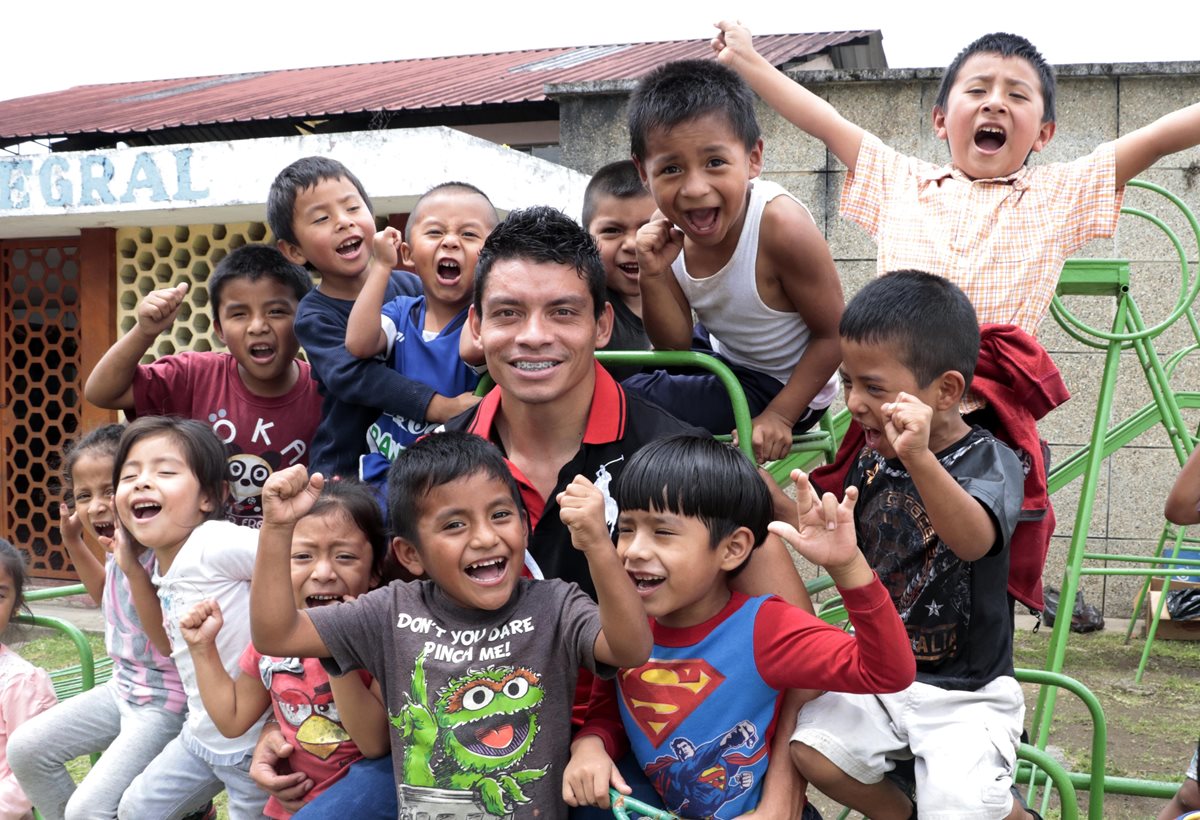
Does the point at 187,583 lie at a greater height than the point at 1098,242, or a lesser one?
lesser

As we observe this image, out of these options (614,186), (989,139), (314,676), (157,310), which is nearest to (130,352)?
(157,310)

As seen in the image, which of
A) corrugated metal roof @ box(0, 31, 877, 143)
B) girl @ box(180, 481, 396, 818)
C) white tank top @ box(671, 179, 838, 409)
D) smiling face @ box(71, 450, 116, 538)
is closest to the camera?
girl @ box(180, 481, 396, 818)

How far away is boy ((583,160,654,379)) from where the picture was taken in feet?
10.6

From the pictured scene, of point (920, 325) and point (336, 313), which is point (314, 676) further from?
point (920, 325)

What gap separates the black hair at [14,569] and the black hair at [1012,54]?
2841 millimetres

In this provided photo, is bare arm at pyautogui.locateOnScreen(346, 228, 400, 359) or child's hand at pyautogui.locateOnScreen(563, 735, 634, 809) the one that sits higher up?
bare arm at pyautogui.locateOnScreen(346, 228, 400, 359)

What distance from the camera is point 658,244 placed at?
2.63 metres

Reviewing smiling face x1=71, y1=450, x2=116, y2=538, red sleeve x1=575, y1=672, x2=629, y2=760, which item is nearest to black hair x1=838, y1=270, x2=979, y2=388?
red sleeve x1=575, y1=672, x2=629, y2=760

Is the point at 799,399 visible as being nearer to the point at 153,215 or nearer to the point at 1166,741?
the point at 1166,741

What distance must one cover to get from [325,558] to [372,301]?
A: 0.70m

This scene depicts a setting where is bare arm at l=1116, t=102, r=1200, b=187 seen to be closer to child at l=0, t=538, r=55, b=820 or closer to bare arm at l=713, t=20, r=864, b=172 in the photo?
bare arm at l=713, t=20, r=864, b=172

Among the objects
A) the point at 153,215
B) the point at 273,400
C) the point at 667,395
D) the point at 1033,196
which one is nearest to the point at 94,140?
the point at 153,215

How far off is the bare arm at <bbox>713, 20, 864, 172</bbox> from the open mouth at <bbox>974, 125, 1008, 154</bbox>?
36 cm

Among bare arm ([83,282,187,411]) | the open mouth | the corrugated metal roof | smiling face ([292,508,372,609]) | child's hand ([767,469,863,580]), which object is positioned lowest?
smiling face ([292,508,372,609])
